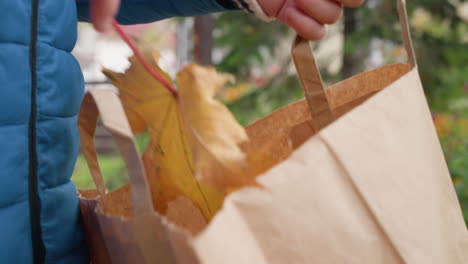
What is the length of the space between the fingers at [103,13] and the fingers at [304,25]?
26cm

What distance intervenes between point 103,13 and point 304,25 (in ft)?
0.91

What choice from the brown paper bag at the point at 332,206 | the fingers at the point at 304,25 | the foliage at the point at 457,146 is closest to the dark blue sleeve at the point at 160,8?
the fingers at the point at 304,25

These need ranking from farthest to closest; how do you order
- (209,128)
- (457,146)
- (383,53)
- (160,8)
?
(383,53), (457,146), (160,8), (209,128)

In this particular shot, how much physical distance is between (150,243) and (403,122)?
0.30 m

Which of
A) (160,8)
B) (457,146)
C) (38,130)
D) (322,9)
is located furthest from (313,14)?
(457,146)

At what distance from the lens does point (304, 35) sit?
0.68 m

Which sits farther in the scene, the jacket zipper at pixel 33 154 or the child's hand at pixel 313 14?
the child's hand at pixel 313 14

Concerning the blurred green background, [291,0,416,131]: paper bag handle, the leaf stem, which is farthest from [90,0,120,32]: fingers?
the blurred green background

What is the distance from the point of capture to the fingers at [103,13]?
50cm

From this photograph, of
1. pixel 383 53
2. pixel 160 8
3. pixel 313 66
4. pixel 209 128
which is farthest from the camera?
pixel 383 53

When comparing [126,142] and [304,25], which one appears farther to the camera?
[304,25]

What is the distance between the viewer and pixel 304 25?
2.23ft

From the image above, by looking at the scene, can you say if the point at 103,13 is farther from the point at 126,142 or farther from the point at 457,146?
the point at 457,146

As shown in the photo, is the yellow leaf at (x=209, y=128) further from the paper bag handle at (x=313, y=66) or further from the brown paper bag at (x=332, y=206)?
the paper bag handle at (x=313, y=66)
